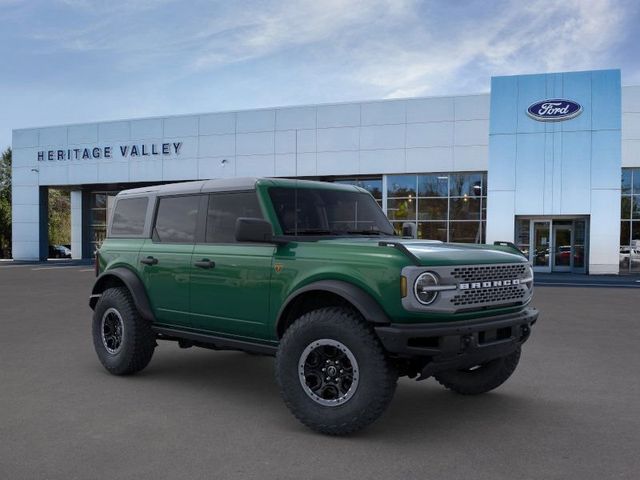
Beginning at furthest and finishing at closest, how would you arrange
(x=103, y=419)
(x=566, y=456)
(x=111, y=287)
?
(x=111, y=287)
(x=103, y=419)
(x=566, y=456)

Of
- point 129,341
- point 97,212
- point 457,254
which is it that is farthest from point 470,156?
point 97,212

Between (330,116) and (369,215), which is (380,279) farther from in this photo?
(330,116)

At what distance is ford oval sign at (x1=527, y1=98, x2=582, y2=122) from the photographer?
80.8ft

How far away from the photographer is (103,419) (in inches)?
185

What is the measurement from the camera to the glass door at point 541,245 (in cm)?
Result: 2631

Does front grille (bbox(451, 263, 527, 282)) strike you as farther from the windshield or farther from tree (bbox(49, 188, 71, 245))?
tree (bbox(49, 188, 71, 245))

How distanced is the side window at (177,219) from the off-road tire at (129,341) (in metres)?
0.77

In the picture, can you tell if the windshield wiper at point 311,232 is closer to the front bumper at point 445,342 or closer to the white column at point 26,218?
the front bumper at point 445,342

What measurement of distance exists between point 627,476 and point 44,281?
2063 cm

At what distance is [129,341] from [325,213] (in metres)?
2.47

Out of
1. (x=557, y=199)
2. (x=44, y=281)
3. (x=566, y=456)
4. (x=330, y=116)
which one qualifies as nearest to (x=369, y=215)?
(x=566, y=456)

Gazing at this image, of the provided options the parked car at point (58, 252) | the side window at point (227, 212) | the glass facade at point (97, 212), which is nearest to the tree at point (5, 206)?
the parked car at point (58, 252)

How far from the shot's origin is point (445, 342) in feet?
13.4

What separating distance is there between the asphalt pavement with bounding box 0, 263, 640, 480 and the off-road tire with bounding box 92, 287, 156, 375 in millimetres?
140
